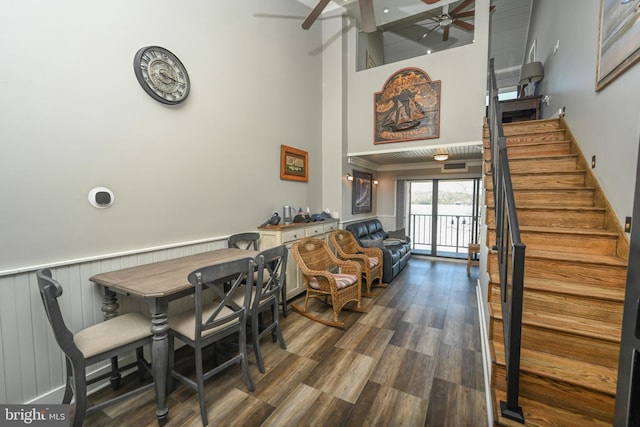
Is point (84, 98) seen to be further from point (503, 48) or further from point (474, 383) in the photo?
point (503, 48)

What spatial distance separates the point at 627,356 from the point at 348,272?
2915mm

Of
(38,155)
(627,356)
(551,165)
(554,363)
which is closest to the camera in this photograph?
(627,356)

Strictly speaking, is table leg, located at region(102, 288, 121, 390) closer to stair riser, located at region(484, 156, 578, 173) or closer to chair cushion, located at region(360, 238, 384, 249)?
chair cushion, located at region(360, 238, 384, 249)

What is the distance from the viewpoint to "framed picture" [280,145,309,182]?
3871 mm

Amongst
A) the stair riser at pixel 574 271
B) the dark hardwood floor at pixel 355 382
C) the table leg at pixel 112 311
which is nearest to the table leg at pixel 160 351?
the dark hardwood floor at pixel 355 382

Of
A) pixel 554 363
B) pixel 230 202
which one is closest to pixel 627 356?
pixel 554 363

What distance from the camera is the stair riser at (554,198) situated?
98.3 inches

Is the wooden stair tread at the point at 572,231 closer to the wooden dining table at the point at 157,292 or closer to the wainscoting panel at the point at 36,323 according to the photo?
the wooden dining table at the point at 157,292

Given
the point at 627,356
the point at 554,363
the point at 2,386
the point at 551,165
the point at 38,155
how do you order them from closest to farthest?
the point at 627,356, the point at 554,363, the point at 2,386, the point at 38,155, the point at 551,165

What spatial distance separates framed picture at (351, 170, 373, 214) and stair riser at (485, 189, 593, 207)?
2.74 metres

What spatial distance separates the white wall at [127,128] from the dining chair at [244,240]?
12 centimetres

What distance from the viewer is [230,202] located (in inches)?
122

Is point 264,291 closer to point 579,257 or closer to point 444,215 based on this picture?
point 579,257

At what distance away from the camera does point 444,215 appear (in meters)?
6.17
